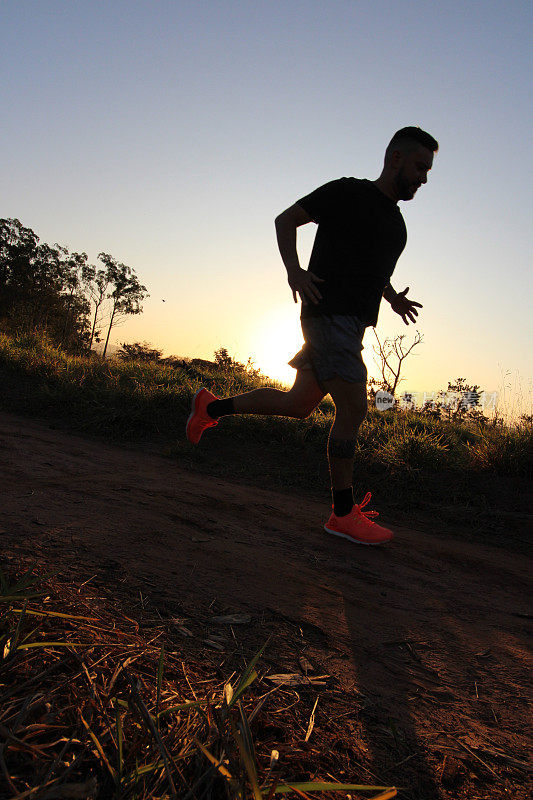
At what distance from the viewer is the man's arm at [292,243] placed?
9.04ft

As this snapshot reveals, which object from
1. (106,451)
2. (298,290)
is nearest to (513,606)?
(298,290)

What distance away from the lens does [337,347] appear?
274cm

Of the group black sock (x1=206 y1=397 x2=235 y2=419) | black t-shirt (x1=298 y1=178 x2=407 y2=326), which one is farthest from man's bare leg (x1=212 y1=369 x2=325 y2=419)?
black t-shirt (x1=298 y1=178 x2=407 y2=326)

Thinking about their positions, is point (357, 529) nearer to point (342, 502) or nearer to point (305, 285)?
point (342, 502)

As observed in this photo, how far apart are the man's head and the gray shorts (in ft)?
2.74

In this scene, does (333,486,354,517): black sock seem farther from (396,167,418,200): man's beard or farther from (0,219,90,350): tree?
(0,219,90,350): tree

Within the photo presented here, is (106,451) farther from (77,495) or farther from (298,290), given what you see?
(298,290)

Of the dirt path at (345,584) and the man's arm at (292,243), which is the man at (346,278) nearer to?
the man's arm at (292,243)

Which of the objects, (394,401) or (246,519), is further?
(394,401)

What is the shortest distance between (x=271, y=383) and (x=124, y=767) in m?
6.70

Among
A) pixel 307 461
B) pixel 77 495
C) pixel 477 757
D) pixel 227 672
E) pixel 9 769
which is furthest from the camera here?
pixel 307 461

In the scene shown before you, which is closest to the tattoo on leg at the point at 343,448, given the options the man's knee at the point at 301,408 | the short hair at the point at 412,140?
the man's knee at the point at 301,408

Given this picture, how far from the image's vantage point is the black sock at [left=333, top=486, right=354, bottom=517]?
282 centimetres

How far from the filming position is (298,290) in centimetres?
275
